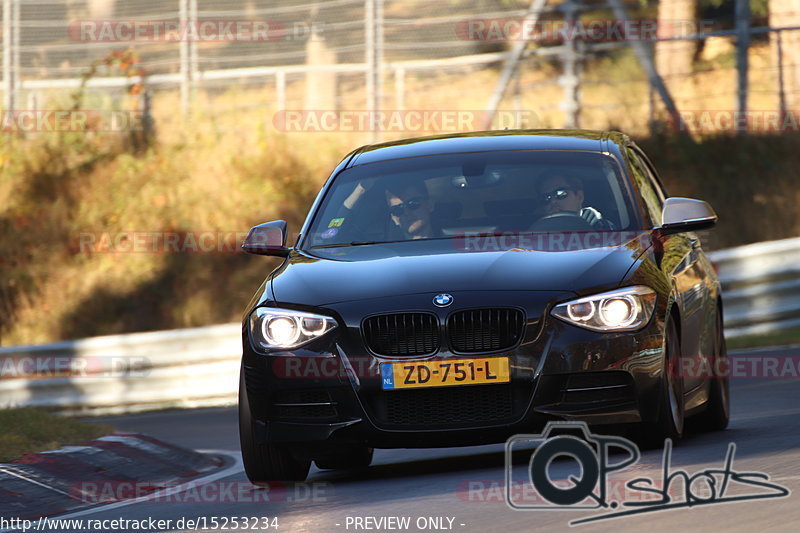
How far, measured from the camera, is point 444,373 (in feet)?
23.1

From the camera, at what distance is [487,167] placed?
858 cm

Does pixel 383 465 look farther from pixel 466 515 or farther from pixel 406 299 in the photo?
pixel 466 515

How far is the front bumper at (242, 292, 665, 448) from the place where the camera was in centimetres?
705

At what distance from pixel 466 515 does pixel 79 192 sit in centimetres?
1863

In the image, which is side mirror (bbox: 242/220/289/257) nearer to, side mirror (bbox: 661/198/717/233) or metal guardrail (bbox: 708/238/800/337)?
side mirror (bbox: 661/198/717/233)

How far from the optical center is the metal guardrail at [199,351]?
1475cm

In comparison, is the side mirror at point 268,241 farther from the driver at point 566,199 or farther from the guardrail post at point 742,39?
the guardrail post at point 742,39

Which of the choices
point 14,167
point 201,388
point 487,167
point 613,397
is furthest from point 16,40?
point 613,397

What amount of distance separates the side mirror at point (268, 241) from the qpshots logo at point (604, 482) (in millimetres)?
1766

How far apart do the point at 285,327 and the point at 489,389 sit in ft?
3.22

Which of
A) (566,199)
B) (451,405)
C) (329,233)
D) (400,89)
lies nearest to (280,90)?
(400,89)

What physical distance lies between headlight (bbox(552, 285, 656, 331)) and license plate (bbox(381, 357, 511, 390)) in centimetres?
36

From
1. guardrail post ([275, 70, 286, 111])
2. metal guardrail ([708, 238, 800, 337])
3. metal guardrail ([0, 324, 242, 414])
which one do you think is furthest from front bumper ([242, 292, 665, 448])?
guardrail post ([275, 70, 286, 111])

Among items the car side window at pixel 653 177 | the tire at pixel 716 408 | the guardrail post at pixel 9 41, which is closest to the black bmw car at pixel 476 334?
the tire at pixel 716 408
